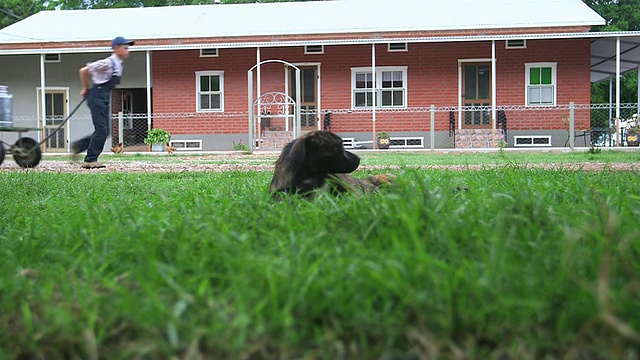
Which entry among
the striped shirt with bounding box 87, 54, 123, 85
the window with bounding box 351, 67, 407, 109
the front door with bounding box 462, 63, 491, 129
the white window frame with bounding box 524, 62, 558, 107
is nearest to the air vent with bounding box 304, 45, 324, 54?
the window with bounding box 351, 67, 407, 109

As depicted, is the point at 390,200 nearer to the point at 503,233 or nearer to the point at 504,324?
the point at 503,233

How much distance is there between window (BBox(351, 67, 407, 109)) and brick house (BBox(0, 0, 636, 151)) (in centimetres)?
4

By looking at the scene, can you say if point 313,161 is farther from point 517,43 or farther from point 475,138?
point 517,43

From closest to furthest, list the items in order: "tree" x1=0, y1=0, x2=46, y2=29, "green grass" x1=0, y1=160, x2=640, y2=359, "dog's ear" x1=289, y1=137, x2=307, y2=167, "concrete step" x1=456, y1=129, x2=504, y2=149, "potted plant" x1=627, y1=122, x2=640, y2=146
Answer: "green grass" x1=0, y1=160, x2=640, y2=359 < "dog's ear" x1=289, y1=137, x2=307, y2=167 < "potted plant" x1=627, y1=122, x2=640, y2=146 < "concrete step" x1=456, y1=129, x2=504, y2=149 < "tree" x1=0, y1=0, x2=46, y2=29

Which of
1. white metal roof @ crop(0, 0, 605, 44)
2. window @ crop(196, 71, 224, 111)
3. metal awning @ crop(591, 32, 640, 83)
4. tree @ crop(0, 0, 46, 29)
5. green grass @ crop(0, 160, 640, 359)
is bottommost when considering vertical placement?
green grass @ crop(0, 160, 640, 359)

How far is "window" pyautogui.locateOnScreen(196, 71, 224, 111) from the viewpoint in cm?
2519

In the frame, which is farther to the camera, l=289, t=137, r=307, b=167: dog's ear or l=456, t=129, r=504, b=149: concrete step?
l=456, t=129, r=504, b=149: concrete step

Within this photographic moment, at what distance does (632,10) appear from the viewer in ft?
134

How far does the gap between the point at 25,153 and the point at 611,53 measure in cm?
2172

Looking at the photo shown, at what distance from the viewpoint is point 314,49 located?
24734 mm

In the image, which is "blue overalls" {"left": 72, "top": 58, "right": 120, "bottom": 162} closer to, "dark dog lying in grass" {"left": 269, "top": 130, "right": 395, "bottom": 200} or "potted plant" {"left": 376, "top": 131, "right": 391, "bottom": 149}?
"dark dog lying in grass" {"left": 269, "top": 130, "right": 395, "bottom": 200}

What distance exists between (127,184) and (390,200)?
4.52m

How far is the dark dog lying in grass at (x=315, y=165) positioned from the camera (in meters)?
3.90

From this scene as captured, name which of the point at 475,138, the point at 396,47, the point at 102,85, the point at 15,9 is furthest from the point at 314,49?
the point at 15,9
